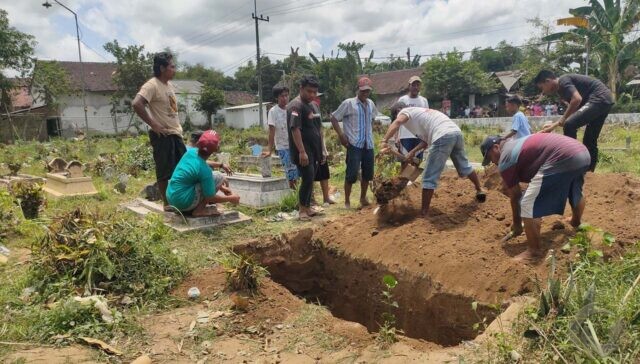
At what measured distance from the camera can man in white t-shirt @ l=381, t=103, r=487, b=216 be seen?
15.7 ft

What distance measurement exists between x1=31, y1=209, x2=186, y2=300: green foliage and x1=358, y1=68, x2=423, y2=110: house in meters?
36.7

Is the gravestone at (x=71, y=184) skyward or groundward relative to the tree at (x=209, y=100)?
groundward

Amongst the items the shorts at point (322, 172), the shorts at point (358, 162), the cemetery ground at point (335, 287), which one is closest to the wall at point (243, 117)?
the shorts at point (322, 172)

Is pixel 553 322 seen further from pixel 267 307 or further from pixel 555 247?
pixel 267 307

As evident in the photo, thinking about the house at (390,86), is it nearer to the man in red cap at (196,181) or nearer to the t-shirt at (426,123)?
the t-shirt at (426,123)

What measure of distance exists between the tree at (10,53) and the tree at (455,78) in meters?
25.3

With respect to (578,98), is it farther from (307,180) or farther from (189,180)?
(189,180)

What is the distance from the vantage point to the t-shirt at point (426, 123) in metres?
4.90

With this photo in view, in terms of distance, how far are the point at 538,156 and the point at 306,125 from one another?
2.79 metres

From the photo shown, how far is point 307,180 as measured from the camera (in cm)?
561

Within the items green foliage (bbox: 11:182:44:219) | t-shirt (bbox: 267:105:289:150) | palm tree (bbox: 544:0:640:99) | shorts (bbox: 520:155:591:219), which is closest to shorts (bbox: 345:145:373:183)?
t-shirt (bbox: 267:105:289:150)

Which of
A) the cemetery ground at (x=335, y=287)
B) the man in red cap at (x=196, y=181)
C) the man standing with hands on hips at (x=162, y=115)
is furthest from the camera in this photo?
the man standing with hands on hips at (x=162, y=115)

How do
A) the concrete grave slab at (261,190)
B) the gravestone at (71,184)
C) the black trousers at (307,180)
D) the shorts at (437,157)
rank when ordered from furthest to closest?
the gravestone at (71,184), the concrete grave slab at (261,190), the black trousers at (307,180), the shorts at (437,157)

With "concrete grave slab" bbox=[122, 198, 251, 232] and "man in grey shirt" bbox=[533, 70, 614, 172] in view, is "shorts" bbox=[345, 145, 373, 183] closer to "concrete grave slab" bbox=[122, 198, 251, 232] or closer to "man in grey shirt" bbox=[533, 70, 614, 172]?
Answer: "concrete grave slab" bbox=[122, 198, 251, 232]
